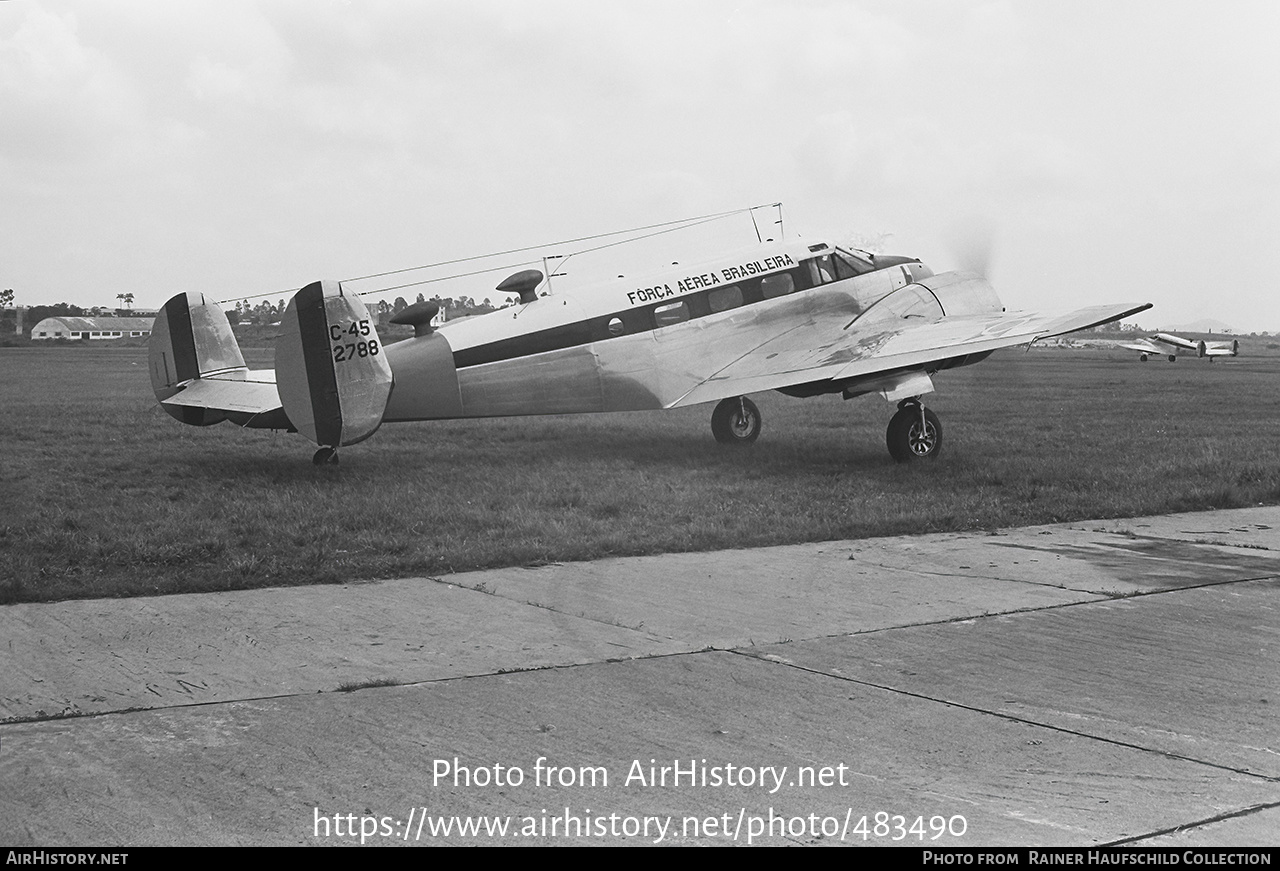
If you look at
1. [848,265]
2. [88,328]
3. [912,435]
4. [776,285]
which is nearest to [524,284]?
[776,285]

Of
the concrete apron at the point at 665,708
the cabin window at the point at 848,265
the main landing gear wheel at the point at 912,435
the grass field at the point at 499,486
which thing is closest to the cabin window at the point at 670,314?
the grass field at the point at 499,486

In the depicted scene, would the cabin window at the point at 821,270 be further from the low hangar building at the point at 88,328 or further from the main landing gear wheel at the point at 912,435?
the low hangar building at the point at 88,328

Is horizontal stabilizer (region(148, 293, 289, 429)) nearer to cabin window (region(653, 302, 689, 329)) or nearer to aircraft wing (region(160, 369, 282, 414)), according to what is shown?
aircraft wing (region(160, 369, 282, 414))

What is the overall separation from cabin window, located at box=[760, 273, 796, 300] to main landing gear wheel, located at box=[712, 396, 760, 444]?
1723 mm

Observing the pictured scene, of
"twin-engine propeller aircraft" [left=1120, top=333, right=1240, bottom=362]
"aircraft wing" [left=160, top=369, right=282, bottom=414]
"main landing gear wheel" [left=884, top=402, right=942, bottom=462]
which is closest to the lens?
"aircraft wing" [left=160, top=369, right=282, bottom=414]

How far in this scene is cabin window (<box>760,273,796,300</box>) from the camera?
58.0 ft

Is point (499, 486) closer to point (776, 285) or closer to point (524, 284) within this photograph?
point (524, 284)

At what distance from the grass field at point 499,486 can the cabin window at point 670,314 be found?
1790 mm

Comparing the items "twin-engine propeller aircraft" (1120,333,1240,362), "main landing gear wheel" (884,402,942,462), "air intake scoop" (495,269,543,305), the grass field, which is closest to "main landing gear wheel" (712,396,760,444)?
the grass field

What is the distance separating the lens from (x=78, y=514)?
11094mm

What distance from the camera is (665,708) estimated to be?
587 centimetres

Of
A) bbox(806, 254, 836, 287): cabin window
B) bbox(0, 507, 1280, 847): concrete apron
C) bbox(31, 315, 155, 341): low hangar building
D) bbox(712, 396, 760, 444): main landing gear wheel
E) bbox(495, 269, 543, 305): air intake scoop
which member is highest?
bbox(31, 315, 155, 341): low hangar building

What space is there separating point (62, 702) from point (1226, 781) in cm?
497

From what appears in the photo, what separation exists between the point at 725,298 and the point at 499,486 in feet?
17.6
